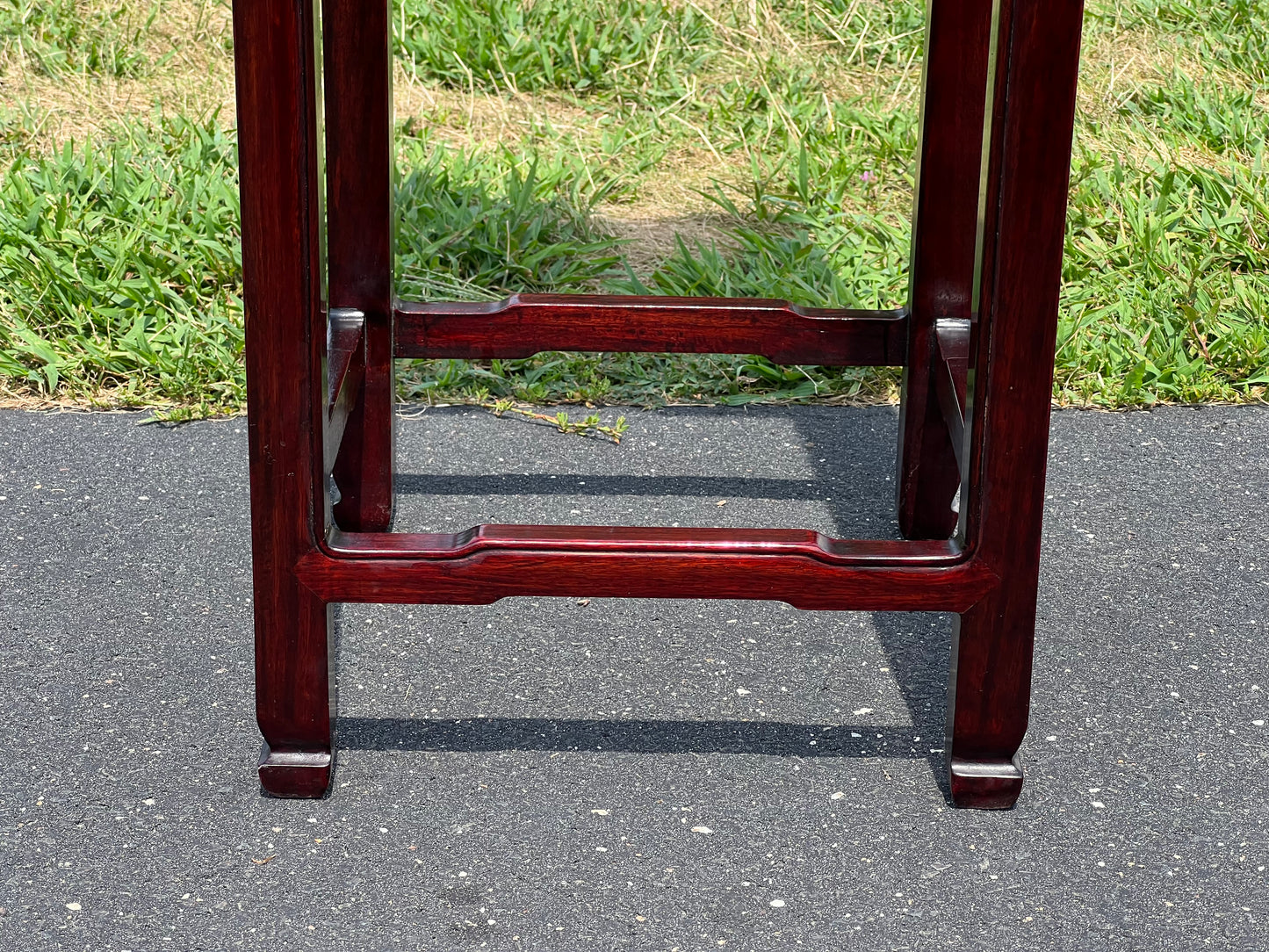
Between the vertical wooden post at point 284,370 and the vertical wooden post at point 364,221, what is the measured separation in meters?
0.64

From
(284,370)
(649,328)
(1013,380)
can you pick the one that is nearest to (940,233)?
(649,328)

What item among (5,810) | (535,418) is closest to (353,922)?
(5,810)

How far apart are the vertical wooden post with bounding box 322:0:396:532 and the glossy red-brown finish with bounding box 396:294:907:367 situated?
7 centimetres

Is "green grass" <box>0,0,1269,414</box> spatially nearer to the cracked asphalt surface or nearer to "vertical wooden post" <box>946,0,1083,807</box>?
the cracked asphalt surface

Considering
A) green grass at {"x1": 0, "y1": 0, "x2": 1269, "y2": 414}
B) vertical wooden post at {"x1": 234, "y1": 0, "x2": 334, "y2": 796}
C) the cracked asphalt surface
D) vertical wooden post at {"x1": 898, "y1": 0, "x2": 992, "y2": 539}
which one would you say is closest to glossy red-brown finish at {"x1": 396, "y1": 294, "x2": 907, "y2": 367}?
vertical wooden post at {"x1": 898, "y1": 0, "x2": 992, "y2": 539}

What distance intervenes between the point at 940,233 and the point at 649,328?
1.46 ft

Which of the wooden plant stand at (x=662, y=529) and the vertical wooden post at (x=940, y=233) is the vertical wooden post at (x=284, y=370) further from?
the vertical wooden post at (x=940, y=233)

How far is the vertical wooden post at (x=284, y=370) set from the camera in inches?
55.4

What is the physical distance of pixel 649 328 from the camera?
2.25m

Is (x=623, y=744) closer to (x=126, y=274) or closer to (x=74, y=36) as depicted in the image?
(x=126, y=274)

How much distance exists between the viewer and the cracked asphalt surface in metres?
1.49

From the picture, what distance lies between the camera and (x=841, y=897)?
151 cm

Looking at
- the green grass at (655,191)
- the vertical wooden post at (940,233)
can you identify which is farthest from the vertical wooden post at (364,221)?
the vertical wooden post at (940,233)

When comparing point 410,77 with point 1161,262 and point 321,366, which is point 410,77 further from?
point 321,366
